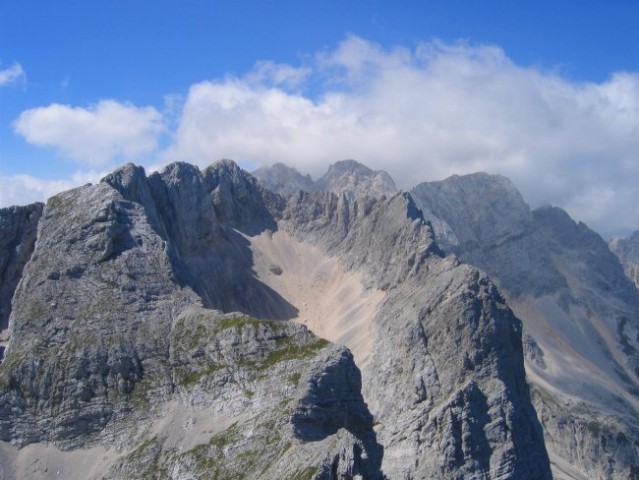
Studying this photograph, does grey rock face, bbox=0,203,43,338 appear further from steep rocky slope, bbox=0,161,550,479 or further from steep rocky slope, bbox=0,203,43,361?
steep rocky slope, bbox=0,161,550,479

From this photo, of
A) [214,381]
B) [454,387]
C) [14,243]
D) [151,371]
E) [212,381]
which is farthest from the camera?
[14,243]

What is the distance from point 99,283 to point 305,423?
51.0 metres

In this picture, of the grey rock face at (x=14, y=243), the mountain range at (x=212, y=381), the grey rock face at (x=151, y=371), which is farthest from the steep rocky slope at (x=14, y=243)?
the grey rock face at (x=151, y=371)

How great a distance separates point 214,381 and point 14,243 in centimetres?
9108

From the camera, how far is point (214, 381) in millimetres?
114938

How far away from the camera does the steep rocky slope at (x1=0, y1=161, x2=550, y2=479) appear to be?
101688 millimetres

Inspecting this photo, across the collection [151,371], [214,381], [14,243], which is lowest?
[214,381]

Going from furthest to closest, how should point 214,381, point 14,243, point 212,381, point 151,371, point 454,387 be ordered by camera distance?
point 14,243 < point 454,387 < point 151,371 < point 212,381 < point 214,381

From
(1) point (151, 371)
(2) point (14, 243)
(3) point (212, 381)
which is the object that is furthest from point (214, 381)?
(2) point (14, 243)

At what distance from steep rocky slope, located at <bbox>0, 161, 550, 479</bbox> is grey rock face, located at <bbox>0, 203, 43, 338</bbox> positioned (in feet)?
107

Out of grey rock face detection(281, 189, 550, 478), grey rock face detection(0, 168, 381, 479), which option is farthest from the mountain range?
grey rock face detection(281, 189, 550, 478)

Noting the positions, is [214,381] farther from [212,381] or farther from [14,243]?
[14,243]

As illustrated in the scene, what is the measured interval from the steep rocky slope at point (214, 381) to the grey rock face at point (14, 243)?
3254 cm

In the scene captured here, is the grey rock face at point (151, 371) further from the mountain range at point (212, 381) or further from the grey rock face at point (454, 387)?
the grey rock face at point (454, 387)
